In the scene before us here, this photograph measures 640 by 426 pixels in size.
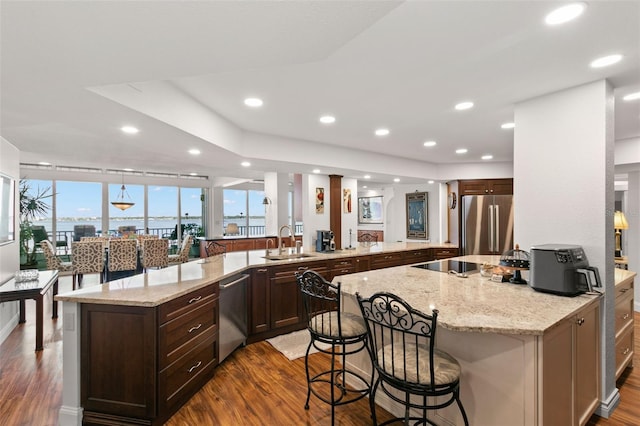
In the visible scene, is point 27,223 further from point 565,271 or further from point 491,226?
point 491,226

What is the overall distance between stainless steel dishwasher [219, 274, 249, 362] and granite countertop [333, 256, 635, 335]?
120 cm

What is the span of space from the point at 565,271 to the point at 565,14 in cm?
156

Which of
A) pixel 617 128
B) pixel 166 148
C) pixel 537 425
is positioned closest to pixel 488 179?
pixel 617 128

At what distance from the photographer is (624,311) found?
107 inches

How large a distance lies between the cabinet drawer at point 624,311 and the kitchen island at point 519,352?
2.03 feet

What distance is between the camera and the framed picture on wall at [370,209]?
9.90 meters

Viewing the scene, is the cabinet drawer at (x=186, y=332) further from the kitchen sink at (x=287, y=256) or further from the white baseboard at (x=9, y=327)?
the white baseboard at (x=9, y=327)

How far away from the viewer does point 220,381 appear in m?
2.73

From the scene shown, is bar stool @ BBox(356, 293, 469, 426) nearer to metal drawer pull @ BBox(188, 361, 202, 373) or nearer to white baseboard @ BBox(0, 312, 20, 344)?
metal drawer pull @ BBox(188, 361, 202, 373)

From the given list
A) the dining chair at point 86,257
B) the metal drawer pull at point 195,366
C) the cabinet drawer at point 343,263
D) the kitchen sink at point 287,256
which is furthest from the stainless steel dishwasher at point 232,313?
the dining chair at point 86,257

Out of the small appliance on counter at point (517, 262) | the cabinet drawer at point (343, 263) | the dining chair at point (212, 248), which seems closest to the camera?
the small appliance on counter at point (517, 262)

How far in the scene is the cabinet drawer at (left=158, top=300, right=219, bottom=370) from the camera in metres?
2.16

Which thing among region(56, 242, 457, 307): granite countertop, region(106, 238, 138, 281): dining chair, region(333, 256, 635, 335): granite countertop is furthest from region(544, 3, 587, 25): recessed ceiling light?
region(106, 238, 138, 281): dining chair

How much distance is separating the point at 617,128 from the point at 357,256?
343cm
